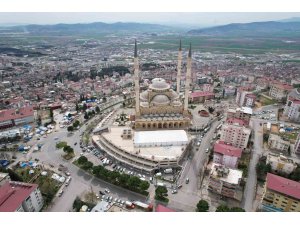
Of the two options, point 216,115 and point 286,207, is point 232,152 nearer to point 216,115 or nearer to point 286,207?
point 286,207

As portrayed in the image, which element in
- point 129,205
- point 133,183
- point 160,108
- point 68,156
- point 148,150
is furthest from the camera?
point 160,108

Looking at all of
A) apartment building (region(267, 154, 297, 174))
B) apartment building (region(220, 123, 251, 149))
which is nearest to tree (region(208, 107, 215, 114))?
apartment building (region(220, 123, 251, 149))

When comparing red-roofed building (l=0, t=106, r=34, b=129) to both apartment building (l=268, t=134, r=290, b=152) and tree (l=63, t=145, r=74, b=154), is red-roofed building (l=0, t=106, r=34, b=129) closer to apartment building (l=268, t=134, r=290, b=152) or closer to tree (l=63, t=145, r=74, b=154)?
tree (l=63, t=145, r=74, b=154)

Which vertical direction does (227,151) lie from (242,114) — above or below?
below

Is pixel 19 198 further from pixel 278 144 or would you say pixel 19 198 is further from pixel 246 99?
pixel 246 99

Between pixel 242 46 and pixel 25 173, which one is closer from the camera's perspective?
pixel 25 173

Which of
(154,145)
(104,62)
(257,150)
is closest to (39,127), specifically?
(154,145)

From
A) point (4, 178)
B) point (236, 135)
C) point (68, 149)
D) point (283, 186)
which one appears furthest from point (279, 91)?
point (4, 178)
